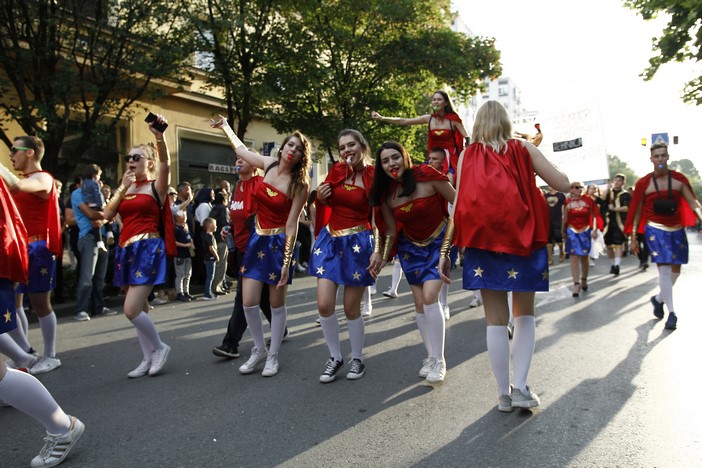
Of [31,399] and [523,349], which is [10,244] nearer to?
[31,399]

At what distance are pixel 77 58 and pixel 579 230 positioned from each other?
35.4ft

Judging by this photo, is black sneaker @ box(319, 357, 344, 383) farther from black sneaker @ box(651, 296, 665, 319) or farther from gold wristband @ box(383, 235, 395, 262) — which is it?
black sneaker @ box(651, 296, 665, 319)

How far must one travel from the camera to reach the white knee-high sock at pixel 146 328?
16.0ft

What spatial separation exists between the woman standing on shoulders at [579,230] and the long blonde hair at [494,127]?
19.7 ft

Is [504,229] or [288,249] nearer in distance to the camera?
[504,229]

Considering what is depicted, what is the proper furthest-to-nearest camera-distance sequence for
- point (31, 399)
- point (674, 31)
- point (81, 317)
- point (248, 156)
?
point (674, 31) → point (81, 317) → point (248, 156) → point (31, 399)

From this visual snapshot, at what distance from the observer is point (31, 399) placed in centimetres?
304

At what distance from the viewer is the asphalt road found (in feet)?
10.5

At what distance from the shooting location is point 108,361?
5.62 m

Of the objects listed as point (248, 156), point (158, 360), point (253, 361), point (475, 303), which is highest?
point (248, 156)

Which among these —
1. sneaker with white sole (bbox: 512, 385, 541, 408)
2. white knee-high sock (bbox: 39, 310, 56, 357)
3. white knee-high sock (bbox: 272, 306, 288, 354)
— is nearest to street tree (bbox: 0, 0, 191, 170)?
white knee-high sock (bbox: 39, 310, 56, 357)

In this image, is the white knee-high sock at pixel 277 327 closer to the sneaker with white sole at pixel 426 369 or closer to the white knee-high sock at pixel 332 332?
the white knee-high sock at pixel 332 332

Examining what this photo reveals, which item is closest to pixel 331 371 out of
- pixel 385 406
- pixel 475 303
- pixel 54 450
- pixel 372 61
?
Result: pixel 385 406

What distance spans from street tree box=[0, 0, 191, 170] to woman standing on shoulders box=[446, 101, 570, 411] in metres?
9.32
